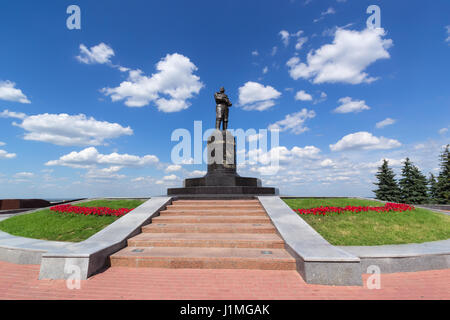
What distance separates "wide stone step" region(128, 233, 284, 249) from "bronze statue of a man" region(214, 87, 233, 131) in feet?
34.7

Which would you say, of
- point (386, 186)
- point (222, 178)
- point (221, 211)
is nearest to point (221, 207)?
point (221, 211)

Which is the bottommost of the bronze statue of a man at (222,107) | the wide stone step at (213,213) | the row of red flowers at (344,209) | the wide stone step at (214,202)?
the wide stone step at (213,213)

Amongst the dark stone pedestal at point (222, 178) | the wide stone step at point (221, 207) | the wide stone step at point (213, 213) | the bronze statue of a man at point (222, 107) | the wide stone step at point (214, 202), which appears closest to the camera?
the wide stone step at point (213, 213)

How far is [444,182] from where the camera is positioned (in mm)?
26812

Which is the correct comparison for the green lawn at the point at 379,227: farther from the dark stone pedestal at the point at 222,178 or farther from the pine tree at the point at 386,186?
the pine tree at the point at 386,186

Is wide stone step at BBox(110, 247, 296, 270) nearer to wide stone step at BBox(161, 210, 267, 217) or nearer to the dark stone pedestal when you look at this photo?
wide stone step at BBox(161, 210, 267, 217)

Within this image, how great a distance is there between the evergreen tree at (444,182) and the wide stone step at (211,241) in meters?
32.0

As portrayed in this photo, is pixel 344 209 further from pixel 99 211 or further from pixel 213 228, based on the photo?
pixel 99 211

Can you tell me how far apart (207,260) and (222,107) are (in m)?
12.5

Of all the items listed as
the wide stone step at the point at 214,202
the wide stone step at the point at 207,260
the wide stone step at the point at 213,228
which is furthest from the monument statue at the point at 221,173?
the wide stone step at the point at 207,260

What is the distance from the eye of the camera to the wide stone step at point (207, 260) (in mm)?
4938

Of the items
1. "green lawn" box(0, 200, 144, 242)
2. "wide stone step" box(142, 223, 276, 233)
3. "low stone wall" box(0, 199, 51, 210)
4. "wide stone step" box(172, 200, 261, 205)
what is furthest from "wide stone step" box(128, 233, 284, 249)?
"low stone wall" box(0, 199, 51, 210)

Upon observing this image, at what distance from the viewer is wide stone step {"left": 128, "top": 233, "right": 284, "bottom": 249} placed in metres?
5.86
